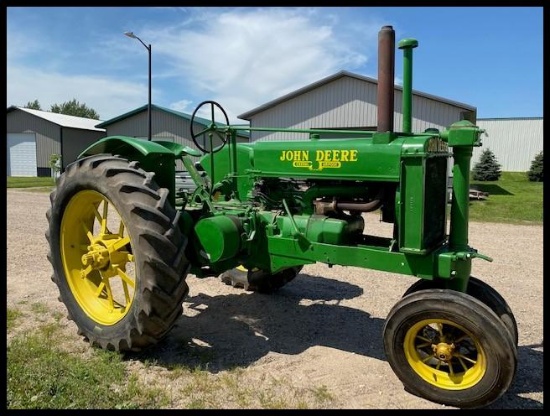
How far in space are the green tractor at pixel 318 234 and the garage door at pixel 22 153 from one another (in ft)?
90.3

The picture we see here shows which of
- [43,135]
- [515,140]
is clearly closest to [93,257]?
[43,135]

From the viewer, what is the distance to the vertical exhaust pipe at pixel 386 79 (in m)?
3.23

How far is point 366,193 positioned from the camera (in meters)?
3.48

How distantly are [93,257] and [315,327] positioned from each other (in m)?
1.93

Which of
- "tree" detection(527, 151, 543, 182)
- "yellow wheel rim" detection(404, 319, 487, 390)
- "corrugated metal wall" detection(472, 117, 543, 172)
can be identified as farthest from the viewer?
"corrugated metal wall" detection(472, 117, 543, 172)

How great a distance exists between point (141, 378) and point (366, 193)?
2012mm

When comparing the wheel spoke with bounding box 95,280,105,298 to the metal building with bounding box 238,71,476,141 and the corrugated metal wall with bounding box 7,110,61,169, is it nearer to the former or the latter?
the metal building with bounding box 238,71,476,141

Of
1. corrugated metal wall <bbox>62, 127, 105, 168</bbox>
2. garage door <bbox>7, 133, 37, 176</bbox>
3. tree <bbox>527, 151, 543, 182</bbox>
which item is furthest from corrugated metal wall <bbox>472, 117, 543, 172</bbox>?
garage door <bbox>7, 133, 37, 176</bbox>

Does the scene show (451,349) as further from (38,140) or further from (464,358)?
(38,140)

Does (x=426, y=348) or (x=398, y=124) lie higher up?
(x=398, y=124)

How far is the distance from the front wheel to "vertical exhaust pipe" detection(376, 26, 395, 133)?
3.84 feet

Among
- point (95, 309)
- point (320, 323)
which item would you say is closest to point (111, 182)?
point (95, 309)

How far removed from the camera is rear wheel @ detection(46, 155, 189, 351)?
10.3 feet

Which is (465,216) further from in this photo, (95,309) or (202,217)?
(95,309)
